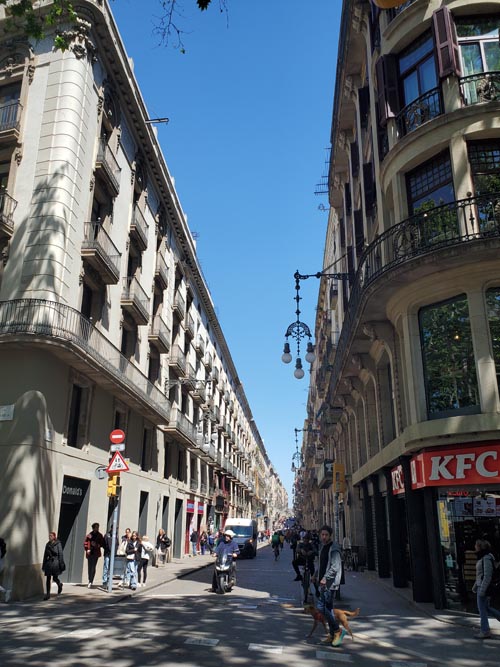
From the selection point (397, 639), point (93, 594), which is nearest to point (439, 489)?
point (397, 639)

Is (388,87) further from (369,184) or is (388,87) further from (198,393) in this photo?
(198,393)

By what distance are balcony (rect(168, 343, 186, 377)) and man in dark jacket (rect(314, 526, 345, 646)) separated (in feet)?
72.6

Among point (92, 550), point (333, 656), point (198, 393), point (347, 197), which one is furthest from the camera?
point (198, 393)

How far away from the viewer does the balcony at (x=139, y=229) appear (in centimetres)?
2362

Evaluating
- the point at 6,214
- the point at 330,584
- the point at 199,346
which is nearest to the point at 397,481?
the point at 330,584

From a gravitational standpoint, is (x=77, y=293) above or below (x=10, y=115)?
below

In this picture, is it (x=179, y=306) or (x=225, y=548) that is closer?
(x=225, y=548)

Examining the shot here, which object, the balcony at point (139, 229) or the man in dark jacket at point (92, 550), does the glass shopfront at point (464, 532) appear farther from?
the balcony at point (139, 229)

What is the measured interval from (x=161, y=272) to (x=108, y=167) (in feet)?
27.7

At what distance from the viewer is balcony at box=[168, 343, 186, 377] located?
3031 centimetres

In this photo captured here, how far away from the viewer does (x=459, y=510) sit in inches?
478

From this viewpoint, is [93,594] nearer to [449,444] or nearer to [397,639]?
[397,639]

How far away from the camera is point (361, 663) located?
7.55m

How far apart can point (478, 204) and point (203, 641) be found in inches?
403
